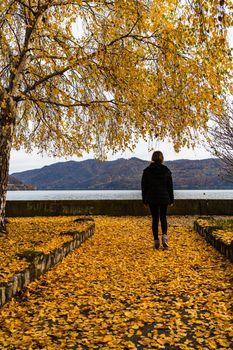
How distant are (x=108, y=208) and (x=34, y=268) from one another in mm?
13329

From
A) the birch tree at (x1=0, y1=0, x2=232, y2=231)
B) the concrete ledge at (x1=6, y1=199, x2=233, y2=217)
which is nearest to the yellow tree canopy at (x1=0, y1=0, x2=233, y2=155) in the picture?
the birch tree at (x1=0, y1=0, x2=232, y2=231)

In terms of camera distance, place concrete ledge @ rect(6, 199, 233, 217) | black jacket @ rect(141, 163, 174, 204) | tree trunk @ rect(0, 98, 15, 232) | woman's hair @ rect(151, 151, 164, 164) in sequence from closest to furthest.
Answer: black jacket @ rect(141, 163, 174, 204)
woman's hair @ rect(151, 151, 164, 164)
tree trunk @ rect(0, 98, 15, 232)
concrete ledge @ rect(6, 199, 233, 217)

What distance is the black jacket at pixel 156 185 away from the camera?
882cm

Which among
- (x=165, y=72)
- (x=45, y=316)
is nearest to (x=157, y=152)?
(x=165, y=72)

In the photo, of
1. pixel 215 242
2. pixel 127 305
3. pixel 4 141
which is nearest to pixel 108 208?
pixel 4 141

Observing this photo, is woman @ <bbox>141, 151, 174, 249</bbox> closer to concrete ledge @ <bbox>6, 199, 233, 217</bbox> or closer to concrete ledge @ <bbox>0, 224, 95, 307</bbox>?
concrete ledge @ <bbox>0, 224, 95, 307</bbox>

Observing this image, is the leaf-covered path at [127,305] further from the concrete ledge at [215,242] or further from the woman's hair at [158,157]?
the woman's hair at [158,157]

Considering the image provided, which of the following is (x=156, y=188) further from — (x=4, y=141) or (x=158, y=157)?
(x=4, y=141)

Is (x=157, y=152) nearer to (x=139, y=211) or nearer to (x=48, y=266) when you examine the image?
(x=48, y=266)

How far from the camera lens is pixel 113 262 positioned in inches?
311

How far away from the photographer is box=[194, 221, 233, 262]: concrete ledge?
25.2 feet

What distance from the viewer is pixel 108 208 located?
766 inches

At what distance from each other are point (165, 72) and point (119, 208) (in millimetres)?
10906

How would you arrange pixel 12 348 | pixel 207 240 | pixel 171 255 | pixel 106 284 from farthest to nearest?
pixel 207 240 → pixel 171 255 → pixel 106 284 → pixel 12 348
